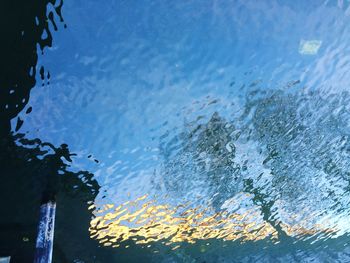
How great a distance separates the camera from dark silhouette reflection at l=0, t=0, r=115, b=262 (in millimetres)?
5918

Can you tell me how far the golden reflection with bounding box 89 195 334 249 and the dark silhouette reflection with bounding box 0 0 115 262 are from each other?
887mm

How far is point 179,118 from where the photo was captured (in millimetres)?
8586

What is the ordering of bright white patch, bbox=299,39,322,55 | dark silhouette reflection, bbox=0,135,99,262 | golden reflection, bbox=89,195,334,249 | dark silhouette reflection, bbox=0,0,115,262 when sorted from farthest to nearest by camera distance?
golden reflection, bbox=89,195,334,249 < dark silhouette reflection, bbox=0,135,99,262 < bright white patch, bbox=299,39,322,55 < dark silhouette reflection, bbox=0,0,115,262

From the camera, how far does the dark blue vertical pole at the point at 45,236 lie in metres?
6.15

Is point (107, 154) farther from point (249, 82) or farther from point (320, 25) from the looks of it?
point (320, 25)

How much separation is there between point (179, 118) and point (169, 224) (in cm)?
742

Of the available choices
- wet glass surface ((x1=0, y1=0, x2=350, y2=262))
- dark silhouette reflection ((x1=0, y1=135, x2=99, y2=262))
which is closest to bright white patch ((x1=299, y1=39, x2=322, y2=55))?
wet glass surface ((x1=0, y1=0, x2=350, y2=262))

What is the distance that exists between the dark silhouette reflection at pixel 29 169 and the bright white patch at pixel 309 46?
573cm

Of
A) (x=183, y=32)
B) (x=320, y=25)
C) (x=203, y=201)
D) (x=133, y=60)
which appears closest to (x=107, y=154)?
(x=133, y=60)

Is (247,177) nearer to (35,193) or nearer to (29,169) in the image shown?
(35,193)

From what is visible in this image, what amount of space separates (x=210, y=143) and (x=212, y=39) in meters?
4.08

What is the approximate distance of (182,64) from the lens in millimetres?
7117

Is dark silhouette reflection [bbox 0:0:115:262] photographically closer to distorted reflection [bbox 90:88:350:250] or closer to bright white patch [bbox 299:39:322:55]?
distorted reflection [bbox 90:88:350:250]

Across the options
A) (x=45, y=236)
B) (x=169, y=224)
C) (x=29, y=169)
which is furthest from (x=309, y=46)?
(x=169, y=224)
